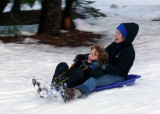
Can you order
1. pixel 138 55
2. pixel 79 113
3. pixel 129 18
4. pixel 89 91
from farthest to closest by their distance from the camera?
pixel 129 18 < pixel 138 55 < pixel 89 91 < pixel 79 113

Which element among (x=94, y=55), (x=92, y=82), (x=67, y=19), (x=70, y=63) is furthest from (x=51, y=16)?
(x=92, y=82)

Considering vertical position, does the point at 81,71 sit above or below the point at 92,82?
above

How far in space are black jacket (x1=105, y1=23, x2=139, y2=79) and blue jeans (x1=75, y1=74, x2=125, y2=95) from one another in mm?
95

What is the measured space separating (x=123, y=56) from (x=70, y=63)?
3.68m

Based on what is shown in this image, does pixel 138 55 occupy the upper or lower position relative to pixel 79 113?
lower

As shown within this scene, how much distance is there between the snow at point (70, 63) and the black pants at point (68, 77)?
0.97ft

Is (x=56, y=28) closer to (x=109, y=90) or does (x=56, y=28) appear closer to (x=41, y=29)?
(x=41, y=29)

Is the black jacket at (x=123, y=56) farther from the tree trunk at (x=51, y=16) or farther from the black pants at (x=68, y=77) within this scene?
the tree trunk at (x=51, y=16)

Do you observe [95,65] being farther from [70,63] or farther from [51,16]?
[51,16]

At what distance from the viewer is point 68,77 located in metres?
4.48

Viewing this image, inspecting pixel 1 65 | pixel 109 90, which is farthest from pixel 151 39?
pixel 109 90

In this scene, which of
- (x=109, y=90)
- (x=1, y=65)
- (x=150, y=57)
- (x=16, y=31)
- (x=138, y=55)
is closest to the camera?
(x=109, y=90)

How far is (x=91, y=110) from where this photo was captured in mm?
3707

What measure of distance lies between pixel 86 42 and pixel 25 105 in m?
6.72
